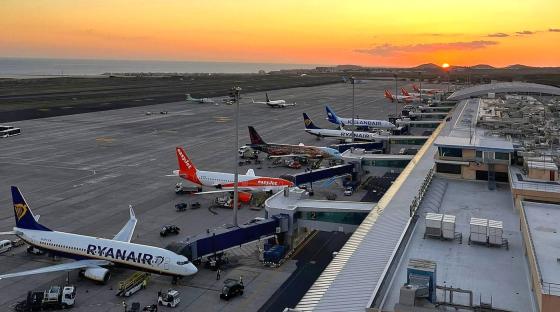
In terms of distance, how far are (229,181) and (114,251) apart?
26732 mm

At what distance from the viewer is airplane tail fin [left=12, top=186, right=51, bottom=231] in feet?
147

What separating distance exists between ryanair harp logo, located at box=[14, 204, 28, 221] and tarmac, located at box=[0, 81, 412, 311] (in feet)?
13.9

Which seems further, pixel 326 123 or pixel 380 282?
pixel 326 123

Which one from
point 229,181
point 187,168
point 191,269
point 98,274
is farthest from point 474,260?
point 187,168

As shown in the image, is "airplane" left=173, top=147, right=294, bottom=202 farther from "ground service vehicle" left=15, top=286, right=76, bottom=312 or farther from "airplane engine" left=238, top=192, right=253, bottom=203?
"ground service vehicle" left=15, top=286, right=76, bottom=312

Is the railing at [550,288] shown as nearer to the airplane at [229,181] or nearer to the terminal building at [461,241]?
the terminal building at [461,241]

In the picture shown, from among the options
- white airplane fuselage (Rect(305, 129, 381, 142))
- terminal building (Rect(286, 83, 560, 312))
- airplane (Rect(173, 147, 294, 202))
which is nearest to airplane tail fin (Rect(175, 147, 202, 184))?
airplane (Rect(173, 147, 294, 202))

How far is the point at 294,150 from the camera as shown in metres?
90.4

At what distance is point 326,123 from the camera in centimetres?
14625

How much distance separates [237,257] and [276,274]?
17.1 feet

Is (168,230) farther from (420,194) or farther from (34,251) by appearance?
(420,194)

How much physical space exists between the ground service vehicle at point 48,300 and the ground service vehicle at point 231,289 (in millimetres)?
11407

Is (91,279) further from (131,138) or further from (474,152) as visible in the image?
(131,138)

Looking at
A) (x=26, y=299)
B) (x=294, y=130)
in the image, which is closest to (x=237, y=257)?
(x=26, y=299)
